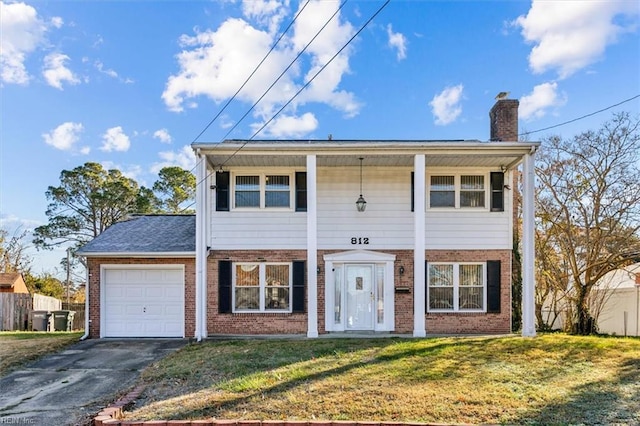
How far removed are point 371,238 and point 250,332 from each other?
175 inches

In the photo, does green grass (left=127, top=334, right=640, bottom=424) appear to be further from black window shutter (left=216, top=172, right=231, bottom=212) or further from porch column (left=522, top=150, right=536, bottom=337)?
black window shutter (left=216, top=172, right=231, bottom=212)

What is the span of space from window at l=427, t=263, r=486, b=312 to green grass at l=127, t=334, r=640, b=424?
2.45 m

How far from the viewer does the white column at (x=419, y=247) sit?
1077 cm

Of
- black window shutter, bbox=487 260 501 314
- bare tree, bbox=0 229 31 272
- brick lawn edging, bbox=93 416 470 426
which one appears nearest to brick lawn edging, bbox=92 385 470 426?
brick lawn edging, bbox=93 416 470 426

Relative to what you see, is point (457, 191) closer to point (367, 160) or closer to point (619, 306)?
point (367, 160)

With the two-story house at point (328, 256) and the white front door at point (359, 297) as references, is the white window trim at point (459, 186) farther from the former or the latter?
the white front door at point (359, 297)

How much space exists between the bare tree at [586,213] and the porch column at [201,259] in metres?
11.6

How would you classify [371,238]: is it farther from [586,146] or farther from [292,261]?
[586,146]

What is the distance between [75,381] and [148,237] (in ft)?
18.0

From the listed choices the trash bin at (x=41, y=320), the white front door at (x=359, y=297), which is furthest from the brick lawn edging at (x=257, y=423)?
the trash bin at (x=41, y=320)

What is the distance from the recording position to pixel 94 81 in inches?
599

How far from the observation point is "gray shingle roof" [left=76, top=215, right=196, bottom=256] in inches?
452

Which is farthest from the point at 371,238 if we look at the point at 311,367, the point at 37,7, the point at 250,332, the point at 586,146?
the point at 37,7

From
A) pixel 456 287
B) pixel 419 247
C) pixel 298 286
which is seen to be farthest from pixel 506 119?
pixel 298 286
